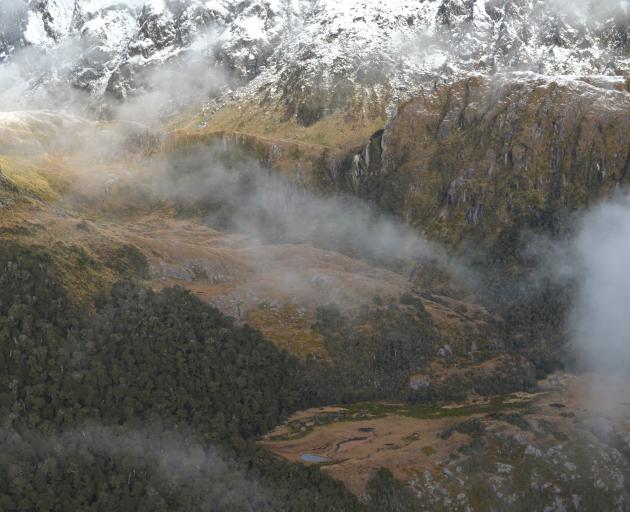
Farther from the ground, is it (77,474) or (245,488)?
(77,474)

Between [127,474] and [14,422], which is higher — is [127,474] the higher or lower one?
the lower one

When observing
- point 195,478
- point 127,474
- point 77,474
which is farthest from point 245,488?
point 77,474

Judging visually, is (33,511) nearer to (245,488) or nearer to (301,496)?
(245,488)

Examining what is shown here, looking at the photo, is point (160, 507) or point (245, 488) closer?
point (160, 507)

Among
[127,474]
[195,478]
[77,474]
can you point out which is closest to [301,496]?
[195,478]

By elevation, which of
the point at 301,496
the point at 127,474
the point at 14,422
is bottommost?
the point at 301,496

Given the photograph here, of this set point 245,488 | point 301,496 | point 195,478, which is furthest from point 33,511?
point 301,496

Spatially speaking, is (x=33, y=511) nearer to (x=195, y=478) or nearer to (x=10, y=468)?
(x=10, y=468)

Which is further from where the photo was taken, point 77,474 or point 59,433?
point 59,433
